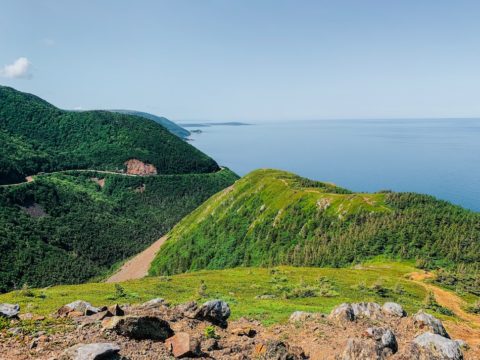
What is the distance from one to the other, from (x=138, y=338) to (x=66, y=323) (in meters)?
5.83

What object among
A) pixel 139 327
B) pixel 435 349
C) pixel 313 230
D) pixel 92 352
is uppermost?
pixel 92 352

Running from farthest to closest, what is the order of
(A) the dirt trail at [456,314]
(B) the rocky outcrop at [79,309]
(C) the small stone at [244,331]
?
(A) the dirt trail at [456,314] → (C) the small stone at [244,331] → (B) the rocky outcrop at [79,309]

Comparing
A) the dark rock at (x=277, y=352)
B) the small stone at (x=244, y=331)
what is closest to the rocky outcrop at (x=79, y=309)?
the small stone at (x=244, y=331)

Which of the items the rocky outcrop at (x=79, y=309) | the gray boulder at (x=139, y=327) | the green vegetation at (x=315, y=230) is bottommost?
the green vegetation at (x=315, y=230)

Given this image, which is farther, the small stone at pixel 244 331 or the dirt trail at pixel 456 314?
the dirt trail at pixel 456 314

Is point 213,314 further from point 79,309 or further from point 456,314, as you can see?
point 456,314

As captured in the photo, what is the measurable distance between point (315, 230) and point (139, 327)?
300 ft

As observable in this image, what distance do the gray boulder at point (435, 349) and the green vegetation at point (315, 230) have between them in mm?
55442

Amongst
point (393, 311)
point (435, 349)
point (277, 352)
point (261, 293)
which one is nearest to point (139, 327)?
point (277, 352)

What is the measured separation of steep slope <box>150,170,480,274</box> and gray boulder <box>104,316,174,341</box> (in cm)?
6788

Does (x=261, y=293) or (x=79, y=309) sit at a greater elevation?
(x=79, y=309)

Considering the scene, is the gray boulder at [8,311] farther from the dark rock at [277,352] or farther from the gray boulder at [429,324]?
the gray boulder at [429,324]

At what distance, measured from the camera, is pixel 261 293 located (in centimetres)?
5006

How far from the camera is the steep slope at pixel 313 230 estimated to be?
263 ft
